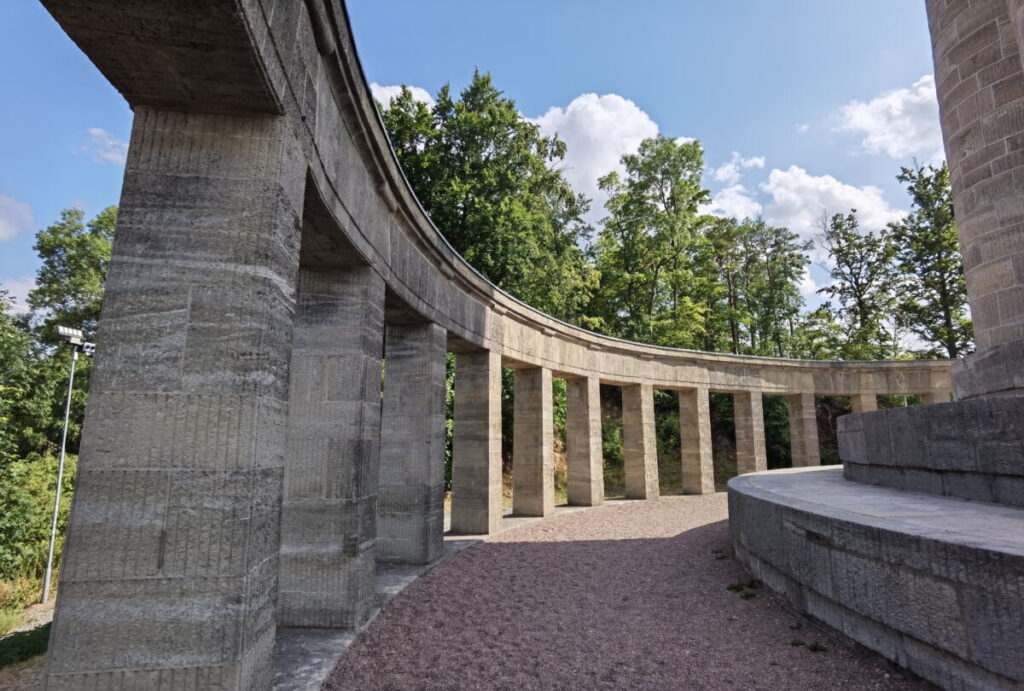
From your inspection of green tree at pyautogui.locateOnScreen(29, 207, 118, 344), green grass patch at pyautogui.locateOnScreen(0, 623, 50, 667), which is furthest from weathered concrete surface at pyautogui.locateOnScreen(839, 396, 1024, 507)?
green tree at pyautogui.locateOnScreen(29, 207, 118, 344)

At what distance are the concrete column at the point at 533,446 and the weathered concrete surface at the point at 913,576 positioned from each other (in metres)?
8.17

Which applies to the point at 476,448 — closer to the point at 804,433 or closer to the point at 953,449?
the point at 953,449

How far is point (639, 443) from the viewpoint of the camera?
18984 millimetres

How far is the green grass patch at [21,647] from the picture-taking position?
5863 millimetres

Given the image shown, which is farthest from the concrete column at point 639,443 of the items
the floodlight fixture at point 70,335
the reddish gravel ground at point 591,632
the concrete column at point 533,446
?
the floodlight fixture at point 70,335

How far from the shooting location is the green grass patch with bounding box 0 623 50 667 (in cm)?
586

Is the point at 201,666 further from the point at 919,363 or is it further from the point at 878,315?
the point at 878,315

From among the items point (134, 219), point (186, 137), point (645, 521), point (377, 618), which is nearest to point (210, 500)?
→ point (134, 219)

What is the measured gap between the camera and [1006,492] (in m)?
5.80

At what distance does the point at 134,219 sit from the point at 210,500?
6.28 feet

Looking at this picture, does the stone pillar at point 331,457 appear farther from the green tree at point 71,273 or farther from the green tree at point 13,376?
the green tree at point 71,273

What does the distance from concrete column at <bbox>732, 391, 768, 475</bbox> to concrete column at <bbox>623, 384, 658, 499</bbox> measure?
5.25m

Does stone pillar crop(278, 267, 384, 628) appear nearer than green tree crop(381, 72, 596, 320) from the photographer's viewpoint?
Yes

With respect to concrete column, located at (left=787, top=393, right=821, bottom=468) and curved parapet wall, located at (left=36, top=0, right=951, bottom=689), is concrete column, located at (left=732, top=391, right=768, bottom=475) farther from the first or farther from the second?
curved parapet wall, located at (left=36, top=0, right=951, bottom=689)
